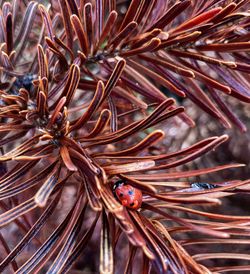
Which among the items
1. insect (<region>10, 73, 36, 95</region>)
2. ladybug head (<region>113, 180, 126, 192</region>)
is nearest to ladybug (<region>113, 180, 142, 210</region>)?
ladybug head (<region>113, 180, 126, 192</region>)

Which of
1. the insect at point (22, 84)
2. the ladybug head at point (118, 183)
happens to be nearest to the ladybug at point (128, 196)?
the ladybug head at point (118, 183)

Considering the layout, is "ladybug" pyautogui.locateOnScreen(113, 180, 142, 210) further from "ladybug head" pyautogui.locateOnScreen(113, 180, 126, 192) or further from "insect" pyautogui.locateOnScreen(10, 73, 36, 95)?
"insect" pyautogui.locateOnScreen(10, 73, 36, 95)

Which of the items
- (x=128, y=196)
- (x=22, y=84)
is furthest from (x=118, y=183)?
(x=22, y=84)

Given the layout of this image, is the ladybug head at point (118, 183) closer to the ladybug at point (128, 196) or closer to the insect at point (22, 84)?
the ladybug at point (128, 196)

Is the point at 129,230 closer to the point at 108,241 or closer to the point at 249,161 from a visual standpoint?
the point at 108,241

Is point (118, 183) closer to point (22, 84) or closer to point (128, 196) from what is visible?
point (128, 196)

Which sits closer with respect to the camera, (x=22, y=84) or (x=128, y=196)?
(x=128, y=196)

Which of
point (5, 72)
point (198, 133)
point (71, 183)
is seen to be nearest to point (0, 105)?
point (5, 72)

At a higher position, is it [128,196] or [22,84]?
[22,84]
